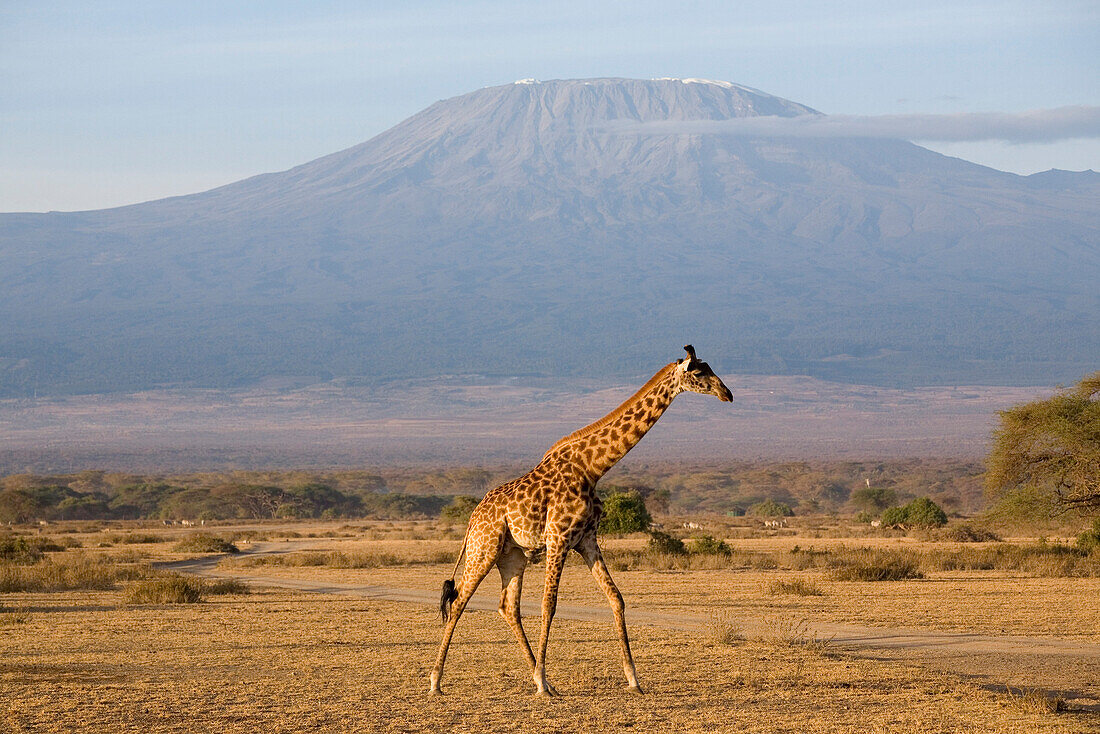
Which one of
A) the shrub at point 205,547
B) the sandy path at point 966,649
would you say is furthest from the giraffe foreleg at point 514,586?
the shrub at point 205,547

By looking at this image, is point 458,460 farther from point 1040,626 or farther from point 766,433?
point 1040,626

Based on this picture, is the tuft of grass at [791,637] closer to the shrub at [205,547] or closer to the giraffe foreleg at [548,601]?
the giraffe foreleg at [548,601]

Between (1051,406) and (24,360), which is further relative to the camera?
(24,360)

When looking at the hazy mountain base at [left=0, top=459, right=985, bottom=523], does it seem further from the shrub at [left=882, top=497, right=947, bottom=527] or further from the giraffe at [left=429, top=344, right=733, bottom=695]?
the giraffe at [left=429, top=344, right=733, bottom=695]

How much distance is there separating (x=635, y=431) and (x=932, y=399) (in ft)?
563

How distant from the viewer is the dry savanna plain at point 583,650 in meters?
13.8

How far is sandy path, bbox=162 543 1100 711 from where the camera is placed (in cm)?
1598

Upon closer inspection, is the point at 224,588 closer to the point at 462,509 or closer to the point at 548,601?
the point at 548,601

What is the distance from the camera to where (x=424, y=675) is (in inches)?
635

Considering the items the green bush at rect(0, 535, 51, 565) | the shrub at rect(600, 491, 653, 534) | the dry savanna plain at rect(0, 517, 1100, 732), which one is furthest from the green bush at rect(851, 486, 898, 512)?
the green bush at rect(0, 535, 51, 565)

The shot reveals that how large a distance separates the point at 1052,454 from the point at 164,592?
19188mm

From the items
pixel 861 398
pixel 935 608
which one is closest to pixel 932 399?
pixel 861 398

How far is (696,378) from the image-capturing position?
1405cm

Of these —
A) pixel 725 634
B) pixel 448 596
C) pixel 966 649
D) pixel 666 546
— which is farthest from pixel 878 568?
pixel 448 596
